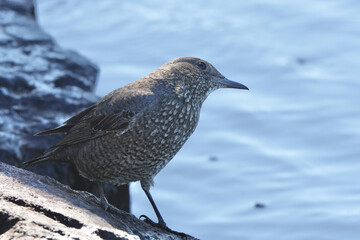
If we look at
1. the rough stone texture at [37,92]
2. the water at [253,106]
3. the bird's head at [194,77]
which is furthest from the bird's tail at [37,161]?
the water at [253,106]

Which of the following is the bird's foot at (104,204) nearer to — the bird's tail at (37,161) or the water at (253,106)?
the bird's tail at (37,161)

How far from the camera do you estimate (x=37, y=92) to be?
8.31 metres

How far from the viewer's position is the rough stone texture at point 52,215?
16.3 ft

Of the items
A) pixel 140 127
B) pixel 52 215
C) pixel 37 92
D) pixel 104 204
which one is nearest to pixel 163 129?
pixel 140 127

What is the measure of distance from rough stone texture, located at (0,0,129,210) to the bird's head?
166 cm

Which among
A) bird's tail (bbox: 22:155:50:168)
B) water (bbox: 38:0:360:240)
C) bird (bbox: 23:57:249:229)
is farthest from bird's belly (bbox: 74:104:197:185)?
water (bbox: 38:0:360:240)

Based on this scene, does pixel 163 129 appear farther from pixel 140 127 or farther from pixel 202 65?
pixel 202 65

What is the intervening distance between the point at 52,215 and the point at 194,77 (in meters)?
1.85

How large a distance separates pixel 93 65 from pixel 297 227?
8.87 feet

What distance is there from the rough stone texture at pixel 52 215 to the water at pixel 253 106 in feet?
8.15

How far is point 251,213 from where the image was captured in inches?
340

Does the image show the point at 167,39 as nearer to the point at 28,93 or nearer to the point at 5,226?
the point at 28,93

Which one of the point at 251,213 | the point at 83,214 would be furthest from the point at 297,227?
the point at 83,214

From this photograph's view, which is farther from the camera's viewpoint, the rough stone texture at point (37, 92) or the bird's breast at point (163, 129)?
the rough stone texture at point (37, 92)
